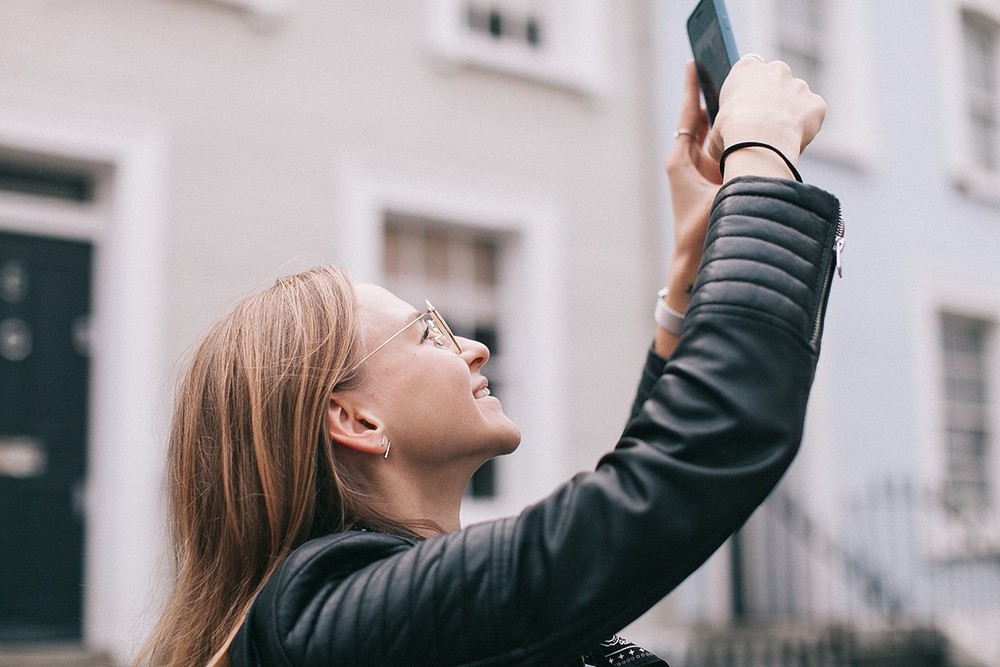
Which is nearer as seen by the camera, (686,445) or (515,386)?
(686,445)

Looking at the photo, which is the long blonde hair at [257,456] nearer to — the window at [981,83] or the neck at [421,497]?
the neck at [421,497]

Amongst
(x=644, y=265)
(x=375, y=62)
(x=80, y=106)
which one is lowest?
(x=644, y=265)

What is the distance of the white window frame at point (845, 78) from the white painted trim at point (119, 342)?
5.83m

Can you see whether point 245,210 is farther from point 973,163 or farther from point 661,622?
point 973,163

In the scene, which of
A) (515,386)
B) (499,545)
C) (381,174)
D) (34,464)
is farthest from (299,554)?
(515,386)

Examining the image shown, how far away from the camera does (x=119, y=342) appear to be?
6.21 meters

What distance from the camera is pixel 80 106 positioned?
245 inches

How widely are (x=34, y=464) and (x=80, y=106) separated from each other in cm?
198

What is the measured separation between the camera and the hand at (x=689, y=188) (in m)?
1.63

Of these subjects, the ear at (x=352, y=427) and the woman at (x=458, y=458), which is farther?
the ear at (x=352, y=427)

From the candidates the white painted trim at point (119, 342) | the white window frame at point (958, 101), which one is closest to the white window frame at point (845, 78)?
the white window frame at point (958, 101)

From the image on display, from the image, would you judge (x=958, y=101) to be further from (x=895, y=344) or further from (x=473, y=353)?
(x=473, y=353)

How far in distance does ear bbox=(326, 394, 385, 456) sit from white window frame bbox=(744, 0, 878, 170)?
29.3ft

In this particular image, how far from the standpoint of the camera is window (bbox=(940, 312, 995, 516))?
11.0 metres
